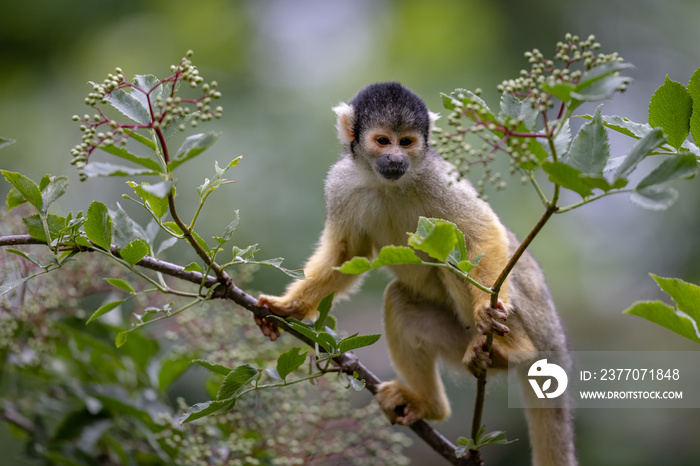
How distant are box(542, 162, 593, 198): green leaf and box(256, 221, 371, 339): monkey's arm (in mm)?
1830

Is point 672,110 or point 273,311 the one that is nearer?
point 672,110

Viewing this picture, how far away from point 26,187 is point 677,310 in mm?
1778

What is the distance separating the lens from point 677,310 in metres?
1.61

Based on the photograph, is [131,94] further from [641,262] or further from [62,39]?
[62,39]

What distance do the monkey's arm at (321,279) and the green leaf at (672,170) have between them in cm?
191

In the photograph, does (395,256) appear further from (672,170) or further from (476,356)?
(476,356)

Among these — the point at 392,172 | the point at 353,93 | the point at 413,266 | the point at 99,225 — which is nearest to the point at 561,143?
the point at 99,225

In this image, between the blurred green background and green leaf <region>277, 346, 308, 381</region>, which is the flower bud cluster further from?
the blurred green background

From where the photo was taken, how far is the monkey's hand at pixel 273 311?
9.92 ft

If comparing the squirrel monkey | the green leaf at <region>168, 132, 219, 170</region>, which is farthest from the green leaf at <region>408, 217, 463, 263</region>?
the squirrel monkey

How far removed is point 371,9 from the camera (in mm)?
7930

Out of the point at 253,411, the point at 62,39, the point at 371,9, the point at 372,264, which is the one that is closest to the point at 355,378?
the point at 372,264

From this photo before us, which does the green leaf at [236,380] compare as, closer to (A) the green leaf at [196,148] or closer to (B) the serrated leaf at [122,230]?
(B) the serrated leaf at [122,230]

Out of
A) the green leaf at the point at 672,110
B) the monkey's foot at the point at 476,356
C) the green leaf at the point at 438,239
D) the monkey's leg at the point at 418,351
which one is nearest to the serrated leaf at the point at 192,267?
the green leaf at the point at 438,239
